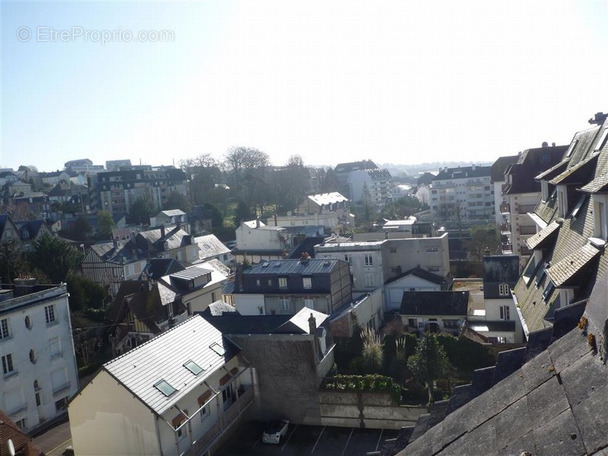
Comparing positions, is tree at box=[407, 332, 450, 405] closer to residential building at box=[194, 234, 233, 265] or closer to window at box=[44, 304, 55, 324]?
window at box=[44, 304, 55, 324]

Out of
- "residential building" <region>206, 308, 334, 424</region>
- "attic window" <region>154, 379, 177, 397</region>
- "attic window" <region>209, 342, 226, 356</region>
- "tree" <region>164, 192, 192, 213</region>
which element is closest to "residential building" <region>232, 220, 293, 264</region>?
"tree" <region>164, 192, 192, 213</region>

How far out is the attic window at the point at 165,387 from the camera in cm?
2078

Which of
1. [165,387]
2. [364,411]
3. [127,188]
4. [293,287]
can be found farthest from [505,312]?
[127,188]

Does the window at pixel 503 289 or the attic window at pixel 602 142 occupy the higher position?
the attic window at pixel 602 142

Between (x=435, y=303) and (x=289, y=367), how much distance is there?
1195cm

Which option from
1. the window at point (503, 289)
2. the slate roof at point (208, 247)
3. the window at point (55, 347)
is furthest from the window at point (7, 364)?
the slate roof at point (208, 247)

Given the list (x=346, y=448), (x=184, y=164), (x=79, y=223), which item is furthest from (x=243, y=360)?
(x=184, y=164)

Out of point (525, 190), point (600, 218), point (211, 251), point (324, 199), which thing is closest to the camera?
point (600, 218)

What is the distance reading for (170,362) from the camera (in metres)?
22.5

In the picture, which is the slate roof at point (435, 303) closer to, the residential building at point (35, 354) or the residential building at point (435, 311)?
the residential building at point (435, 311)

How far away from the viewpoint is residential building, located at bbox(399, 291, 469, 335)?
1273 inches

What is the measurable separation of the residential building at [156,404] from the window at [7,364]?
6810mm

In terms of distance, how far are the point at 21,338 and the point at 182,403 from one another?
36.3ft

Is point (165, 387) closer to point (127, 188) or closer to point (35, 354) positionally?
point (35, 354)
